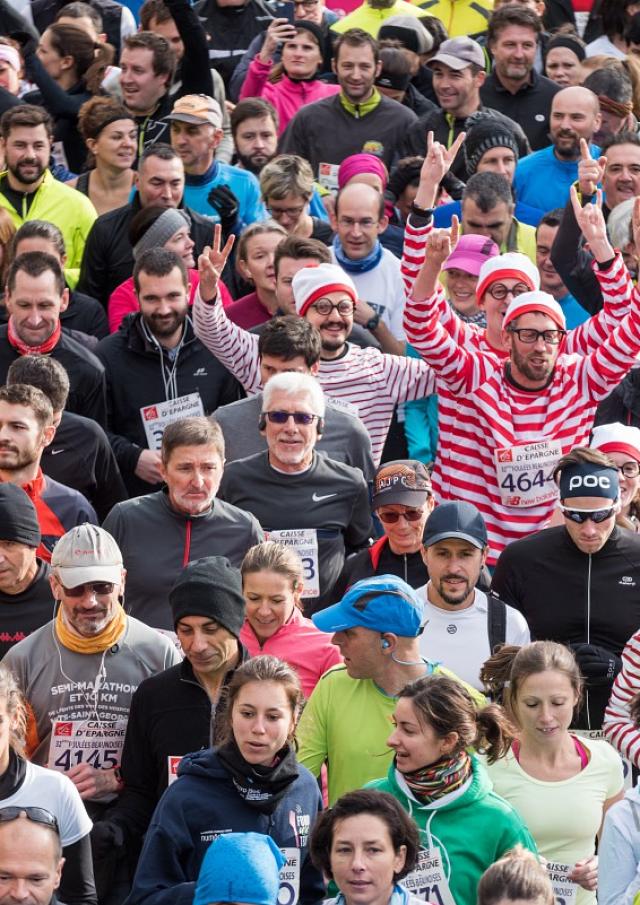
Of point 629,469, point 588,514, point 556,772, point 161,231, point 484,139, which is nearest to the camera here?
point 556,772

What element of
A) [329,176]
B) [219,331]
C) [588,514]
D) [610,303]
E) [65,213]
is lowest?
[588,514]

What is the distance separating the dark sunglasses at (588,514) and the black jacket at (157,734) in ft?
5.21

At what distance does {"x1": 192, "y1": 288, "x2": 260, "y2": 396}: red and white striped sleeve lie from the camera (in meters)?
9.50

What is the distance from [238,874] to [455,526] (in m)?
2.38

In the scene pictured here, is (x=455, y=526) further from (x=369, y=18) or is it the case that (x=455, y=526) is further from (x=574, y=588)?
(x=369, y=18)

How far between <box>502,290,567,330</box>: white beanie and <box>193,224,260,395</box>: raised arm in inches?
53.6

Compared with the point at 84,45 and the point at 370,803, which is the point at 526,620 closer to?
the point at 370,803

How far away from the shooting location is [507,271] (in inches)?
368

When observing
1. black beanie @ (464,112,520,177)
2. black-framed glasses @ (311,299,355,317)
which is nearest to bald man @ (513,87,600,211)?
black beanie @ (464,112,520,177)

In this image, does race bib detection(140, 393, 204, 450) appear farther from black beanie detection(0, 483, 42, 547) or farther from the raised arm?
black beanie detection(0, 483, 42, 547)

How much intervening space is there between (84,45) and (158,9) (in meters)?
0.55

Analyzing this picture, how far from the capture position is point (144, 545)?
8016mm

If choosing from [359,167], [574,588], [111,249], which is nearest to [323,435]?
[574,588]

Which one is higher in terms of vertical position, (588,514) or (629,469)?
(629,469)
